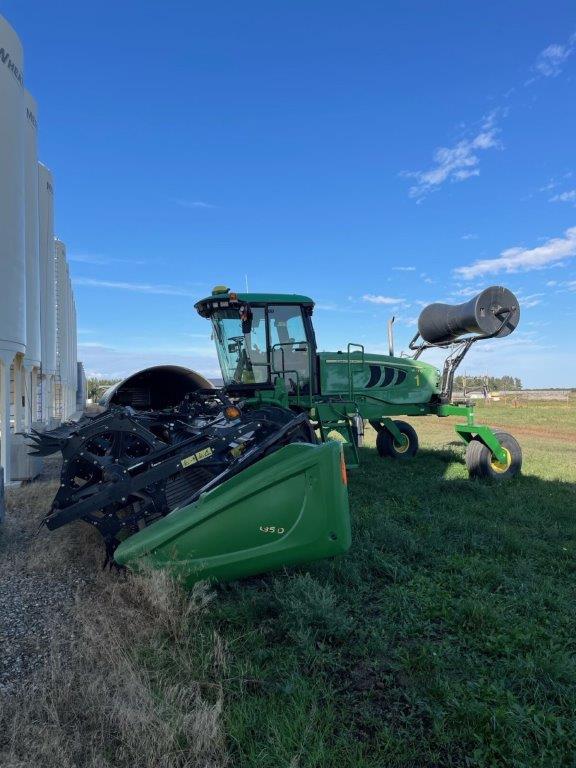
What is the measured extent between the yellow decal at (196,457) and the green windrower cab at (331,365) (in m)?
3.32

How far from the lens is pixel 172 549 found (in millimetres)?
3580

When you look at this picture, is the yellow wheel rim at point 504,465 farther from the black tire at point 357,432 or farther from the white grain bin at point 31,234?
the white grain bin at point 31,234

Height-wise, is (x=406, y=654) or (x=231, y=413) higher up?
(x=231, y=413)

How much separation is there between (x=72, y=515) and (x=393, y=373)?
7398 millimetres

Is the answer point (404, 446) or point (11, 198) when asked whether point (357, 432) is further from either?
point (11, 198)

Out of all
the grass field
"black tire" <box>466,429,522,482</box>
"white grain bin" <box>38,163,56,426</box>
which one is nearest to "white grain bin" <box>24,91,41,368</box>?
"white grain bin" <box>38,163,56,426</box>

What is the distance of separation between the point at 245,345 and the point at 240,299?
0.75m

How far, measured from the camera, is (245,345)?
8336mm

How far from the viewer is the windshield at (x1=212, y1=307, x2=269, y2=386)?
827 cm

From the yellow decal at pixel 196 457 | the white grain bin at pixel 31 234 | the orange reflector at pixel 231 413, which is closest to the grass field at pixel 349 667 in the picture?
the yellow decal at pixel 196 457

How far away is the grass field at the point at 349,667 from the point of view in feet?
7.35

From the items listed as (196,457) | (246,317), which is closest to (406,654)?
(196,457)

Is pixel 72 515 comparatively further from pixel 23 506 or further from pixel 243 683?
pixel 23 506

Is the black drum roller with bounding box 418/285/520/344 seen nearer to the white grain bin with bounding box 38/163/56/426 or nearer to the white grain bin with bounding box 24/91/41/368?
the white grain bin with bounding box 24/91/41/368
